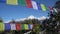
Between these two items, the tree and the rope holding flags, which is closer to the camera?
the rope holding flags

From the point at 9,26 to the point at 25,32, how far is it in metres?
0.97

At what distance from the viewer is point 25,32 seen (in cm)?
434

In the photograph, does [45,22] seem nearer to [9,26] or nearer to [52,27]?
[52,27]

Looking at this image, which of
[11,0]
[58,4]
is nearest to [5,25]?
[11,0]

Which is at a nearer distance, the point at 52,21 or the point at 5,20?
the point at 5,20

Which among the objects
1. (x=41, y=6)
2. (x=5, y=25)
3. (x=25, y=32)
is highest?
(x=41, y=6)

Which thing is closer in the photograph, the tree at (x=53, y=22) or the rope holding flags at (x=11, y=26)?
the rope holding flags at (x=11, y=26)

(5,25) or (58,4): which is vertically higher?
(58,4)

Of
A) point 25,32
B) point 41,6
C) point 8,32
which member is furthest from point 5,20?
point 41,6

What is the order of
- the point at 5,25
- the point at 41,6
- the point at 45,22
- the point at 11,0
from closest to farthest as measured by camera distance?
1. the point at 11,0
2. the point at 5,25
3. the point at 41,6
4. the point at 45,22

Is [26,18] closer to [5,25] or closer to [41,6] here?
[41,6]

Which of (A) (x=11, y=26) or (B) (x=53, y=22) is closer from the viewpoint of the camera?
(A) (x=11, y=26)

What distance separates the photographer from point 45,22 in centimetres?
474

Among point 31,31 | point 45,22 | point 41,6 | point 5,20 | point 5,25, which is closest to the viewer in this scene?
point 5,25
